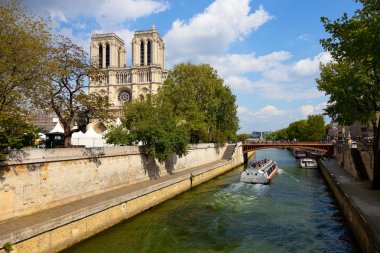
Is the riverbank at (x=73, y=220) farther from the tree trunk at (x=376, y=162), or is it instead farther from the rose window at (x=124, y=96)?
the rose window at (x=124, y=96)

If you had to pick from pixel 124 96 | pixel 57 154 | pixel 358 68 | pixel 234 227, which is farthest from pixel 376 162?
pixel 124 96

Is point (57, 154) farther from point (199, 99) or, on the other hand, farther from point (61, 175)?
point (199, 99)

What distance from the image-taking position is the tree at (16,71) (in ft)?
46.3

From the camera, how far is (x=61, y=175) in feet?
61.0

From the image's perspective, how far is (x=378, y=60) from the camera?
12.5 metres

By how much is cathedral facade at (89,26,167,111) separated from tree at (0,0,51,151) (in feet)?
218

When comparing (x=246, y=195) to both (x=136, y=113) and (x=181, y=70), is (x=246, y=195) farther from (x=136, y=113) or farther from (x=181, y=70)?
(x=181, y=70)

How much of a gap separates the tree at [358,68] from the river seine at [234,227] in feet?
17.9

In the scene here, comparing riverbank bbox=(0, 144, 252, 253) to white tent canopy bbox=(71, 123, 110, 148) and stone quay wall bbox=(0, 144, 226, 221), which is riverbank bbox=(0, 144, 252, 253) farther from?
white tent canopy bbox=(71, 123, 110, 148)

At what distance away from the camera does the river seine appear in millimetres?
15500

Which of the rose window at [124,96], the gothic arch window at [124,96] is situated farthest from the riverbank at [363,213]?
the rose window at [124,96]

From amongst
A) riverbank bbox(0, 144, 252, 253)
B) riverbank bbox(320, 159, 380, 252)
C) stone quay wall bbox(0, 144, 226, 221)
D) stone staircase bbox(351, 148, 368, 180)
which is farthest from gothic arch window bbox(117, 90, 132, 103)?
riverbank bbox(320, 159, 380, 252)

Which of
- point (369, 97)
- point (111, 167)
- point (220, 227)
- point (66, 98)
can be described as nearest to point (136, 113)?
point (111, 167)

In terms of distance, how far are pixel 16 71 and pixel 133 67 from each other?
234 feet
